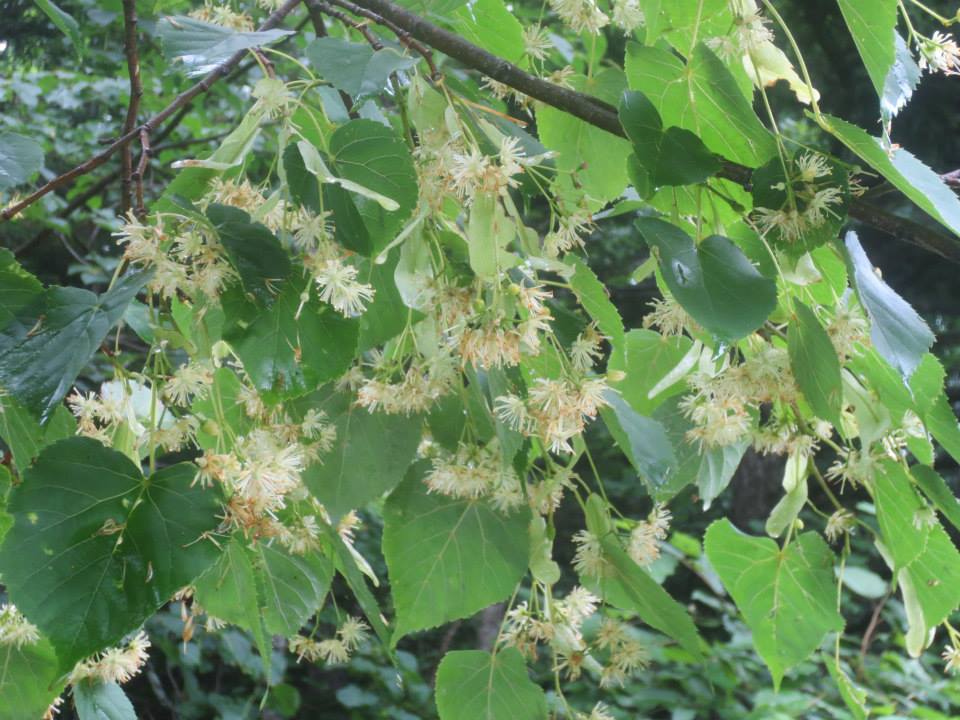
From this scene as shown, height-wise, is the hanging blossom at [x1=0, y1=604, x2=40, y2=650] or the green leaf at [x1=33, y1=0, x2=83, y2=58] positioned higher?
the green leaf at [x1=33, y1=0, x2=83, y2=58]

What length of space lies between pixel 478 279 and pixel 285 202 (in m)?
0.12

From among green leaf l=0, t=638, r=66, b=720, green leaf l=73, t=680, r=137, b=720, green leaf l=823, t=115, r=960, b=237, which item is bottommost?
green leaf l=73, t=680, r=137, b=720

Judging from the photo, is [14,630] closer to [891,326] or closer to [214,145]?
[891,326]

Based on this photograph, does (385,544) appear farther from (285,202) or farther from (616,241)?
(616,241)

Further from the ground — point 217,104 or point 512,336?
point 512,336

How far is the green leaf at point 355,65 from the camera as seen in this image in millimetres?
528

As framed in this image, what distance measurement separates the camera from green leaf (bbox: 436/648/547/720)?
0.76 metres

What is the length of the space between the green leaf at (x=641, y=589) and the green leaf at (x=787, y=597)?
0.09 metres

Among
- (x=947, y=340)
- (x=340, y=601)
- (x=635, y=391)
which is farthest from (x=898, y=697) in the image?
(x=635, y=391)

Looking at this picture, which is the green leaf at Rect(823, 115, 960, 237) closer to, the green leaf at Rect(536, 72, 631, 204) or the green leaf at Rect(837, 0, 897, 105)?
the green leaf at Rect(837, 0, 897, 105)

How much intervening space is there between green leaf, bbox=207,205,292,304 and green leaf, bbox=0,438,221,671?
0.39 ft

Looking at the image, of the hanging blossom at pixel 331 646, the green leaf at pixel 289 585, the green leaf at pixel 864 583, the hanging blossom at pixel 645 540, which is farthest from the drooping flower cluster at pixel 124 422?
the green leaf at pixel 864 583

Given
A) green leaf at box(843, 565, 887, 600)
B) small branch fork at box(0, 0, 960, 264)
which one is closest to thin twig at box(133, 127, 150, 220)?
small branch fork at box(0, 0, 960, 264)

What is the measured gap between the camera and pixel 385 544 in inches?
29.9
